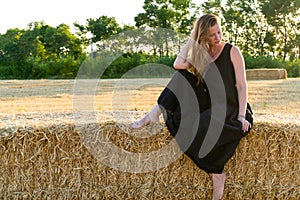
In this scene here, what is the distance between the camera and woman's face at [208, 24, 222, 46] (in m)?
2.66

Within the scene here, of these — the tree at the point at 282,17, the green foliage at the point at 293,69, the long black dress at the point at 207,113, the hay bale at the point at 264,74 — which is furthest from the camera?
the tree at the point at 282,17

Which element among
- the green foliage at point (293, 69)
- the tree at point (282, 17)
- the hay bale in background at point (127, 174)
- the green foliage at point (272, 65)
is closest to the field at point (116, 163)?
the hay bale in background at point (127, 174)

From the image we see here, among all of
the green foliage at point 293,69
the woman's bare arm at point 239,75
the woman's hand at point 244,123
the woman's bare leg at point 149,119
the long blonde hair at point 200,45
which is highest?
the long blonde hair at point 200,45

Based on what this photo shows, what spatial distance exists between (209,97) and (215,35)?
37 centimetres

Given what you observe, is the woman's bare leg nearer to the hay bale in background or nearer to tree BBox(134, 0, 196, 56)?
the hay bale in background

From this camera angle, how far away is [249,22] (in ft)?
75.3

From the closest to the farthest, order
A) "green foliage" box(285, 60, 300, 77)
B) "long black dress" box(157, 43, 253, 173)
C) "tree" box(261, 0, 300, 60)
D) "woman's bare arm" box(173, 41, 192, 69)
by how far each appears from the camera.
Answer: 1. "long black dress" box(157, 43, 253, 173)
2. "woman's bare arm" box(173, 41, 192, 69)
3. "green foliage" box(285, 60, 300, 77)
4. "tree" box(261, 0, 300, 60)

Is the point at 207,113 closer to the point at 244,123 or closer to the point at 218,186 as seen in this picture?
the point at 244,123

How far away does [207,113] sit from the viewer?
8.73 feet

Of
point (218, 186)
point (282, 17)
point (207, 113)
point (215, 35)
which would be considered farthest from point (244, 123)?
A: point (282, 17)

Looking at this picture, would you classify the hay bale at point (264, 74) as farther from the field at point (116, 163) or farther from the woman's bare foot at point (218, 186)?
the woman's bare foot at point (218, 186)

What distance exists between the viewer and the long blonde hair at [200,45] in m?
2.64

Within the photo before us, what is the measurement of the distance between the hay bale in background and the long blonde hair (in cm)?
45

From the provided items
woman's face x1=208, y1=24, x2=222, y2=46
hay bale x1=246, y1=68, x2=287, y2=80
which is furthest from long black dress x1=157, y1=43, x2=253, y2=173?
hay bale x1=246, y1=68, x2=287, y2=80
